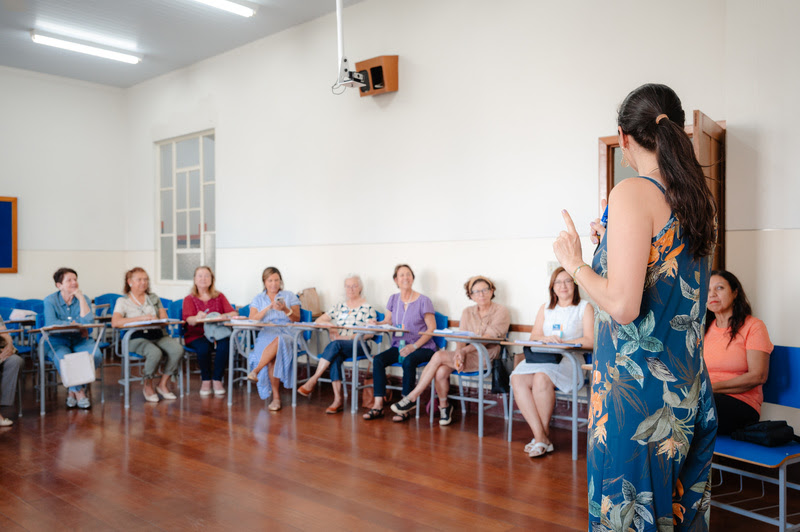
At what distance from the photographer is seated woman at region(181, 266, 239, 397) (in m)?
6.30

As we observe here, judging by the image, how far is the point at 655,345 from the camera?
138 centimetres

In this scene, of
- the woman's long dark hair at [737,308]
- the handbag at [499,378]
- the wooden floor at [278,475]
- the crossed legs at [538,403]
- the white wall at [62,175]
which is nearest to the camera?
the wooden floor at [278,475]

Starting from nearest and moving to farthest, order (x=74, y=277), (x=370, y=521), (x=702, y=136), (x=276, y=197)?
(x=370, y=521) → (x=702, y=136) → (x=74, y=277) → (x=276, y=197)

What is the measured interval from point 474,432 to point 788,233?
248 cm

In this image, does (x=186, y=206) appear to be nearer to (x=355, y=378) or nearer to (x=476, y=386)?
(x=355, y=378)

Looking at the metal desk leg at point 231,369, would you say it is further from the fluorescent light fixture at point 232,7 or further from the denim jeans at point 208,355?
the fluorescent light fixture at point 232,7

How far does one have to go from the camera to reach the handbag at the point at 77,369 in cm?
542

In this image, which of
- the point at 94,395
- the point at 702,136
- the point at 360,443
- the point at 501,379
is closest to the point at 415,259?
the point at 501,379

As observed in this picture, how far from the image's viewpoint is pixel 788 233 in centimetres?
362

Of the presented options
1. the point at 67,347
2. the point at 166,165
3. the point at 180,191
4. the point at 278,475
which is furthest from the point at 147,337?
the point at 166,165

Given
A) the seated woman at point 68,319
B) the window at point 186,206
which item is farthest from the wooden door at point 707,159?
the window at point 186,206

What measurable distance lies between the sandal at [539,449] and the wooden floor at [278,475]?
0.05 metres

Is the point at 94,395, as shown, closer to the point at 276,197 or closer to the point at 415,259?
the point at 276,197

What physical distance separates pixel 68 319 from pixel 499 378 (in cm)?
394
